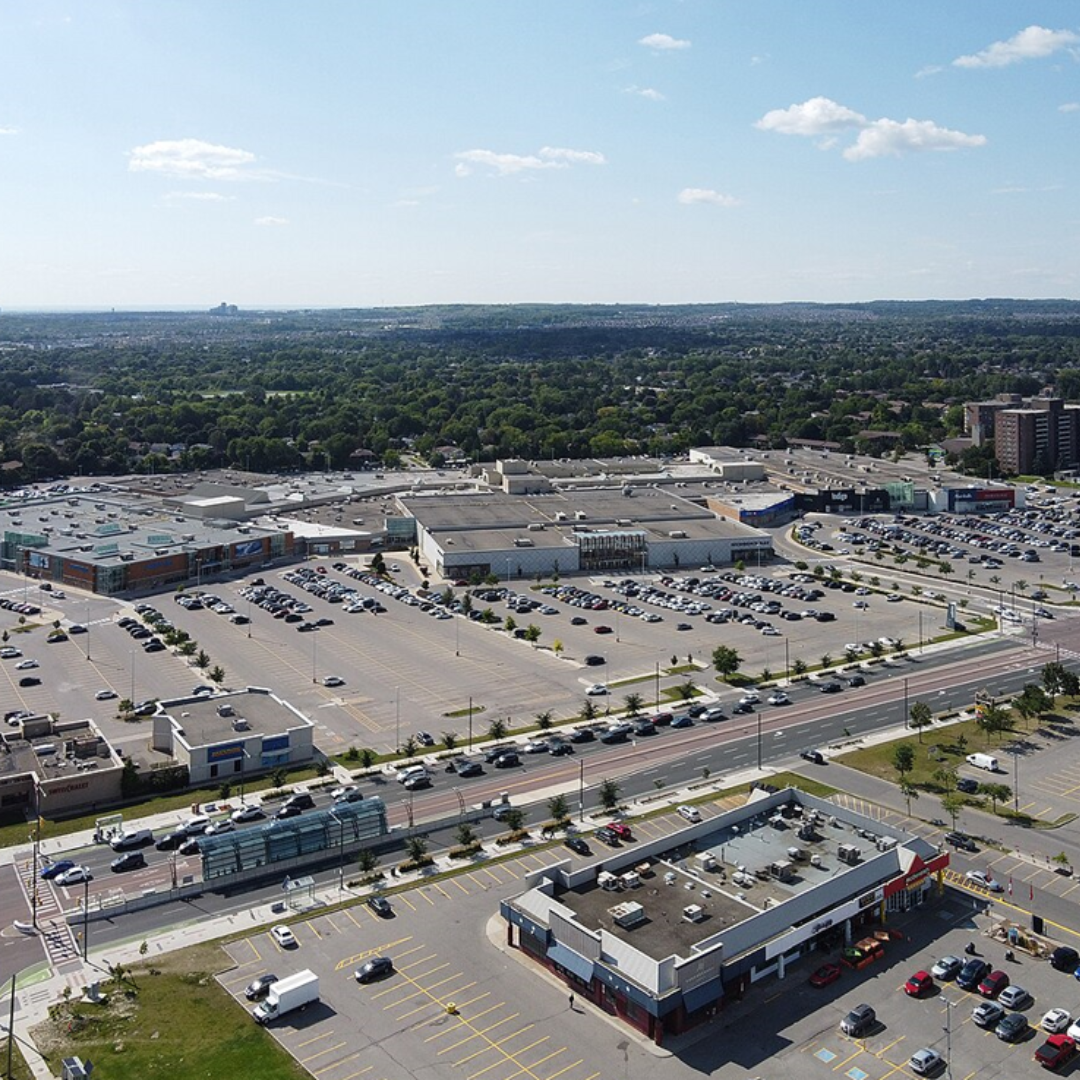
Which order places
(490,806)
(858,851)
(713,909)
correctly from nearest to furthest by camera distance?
(713,909)
(858,851)
(490,806)

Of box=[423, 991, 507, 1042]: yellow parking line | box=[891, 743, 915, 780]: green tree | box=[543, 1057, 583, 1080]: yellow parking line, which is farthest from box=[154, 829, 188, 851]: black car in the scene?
box=[891, 743, 915, 780]: green tree

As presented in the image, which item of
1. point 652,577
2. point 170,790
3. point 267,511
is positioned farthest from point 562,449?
point 170,790

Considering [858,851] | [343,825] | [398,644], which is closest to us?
[858,851]

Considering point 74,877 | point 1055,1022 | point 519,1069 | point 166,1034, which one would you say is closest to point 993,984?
point 1055,1022

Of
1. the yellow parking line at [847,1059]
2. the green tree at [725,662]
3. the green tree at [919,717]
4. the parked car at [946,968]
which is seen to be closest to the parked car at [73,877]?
the yellow parking line at [847,1059]

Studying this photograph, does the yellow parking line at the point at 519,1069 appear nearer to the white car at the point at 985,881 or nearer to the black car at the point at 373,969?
the black car at the point at 373,969

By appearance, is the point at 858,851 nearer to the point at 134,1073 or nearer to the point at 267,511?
the point at 134,1073

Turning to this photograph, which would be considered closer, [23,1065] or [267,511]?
[23,1065]

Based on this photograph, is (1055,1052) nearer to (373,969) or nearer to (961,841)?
(961,841)
